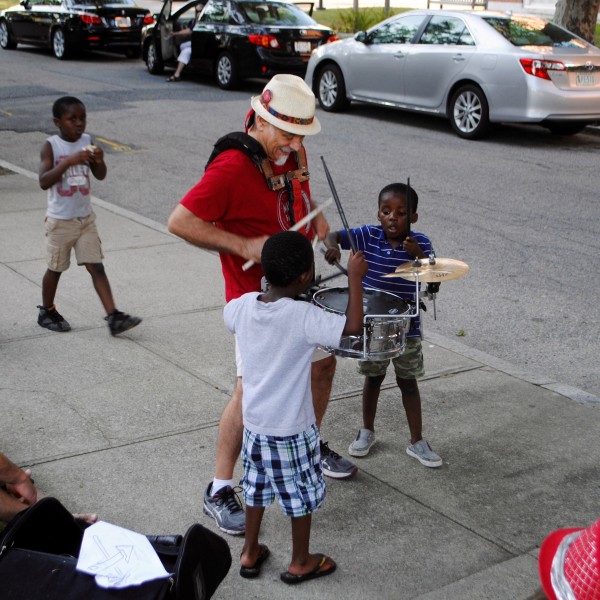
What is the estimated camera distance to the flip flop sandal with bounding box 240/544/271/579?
12.2 feet

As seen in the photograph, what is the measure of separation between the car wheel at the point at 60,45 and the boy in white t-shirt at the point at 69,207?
662 inches

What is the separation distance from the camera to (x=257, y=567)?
12.3 ft

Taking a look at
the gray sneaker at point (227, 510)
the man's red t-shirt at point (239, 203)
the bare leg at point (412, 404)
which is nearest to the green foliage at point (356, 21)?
the bare leg at point (412, 404)

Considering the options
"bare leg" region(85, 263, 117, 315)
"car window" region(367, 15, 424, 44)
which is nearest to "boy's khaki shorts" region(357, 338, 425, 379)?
"bare leg" region(85, 263, 117, 315)

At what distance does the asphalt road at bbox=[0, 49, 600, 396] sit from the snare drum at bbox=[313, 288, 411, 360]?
7.37ft

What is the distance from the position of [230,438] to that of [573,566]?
6.35 feet

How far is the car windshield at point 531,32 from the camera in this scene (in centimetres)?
1315

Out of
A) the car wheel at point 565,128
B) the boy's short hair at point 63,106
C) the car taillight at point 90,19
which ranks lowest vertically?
the car wheel at point 565,128

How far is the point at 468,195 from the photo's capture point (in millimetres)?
10320

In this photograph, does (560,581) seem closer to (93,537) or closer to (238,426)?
(93,537)

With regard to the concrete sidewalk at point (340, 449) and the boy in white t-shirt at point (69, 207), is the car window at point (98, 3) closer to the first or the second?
the concrete sidewalk at point (340, 449)

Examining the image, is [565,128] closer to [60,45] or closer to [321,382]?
[321,382]

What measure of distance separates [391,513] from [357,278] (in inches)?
48.1

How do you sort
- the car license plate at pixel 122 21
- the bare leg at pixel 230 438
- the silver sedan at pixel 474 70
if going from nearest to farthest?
the bare leg at pixel 230 438
the silver sedan at pixel 474 70
the car license plate at pixel 122 21
